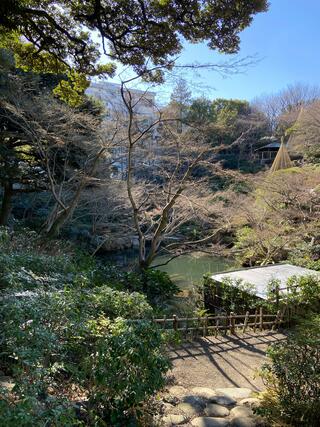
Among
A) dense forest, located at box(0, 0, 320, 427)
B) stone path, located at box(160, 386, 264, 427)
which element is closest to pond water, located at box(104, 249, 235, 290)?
dense forest, located at box(0, 0, 320, 427)

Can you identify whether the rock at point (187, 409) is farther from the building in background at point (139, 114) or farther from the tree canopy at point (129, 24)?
the building in background at point (139, 114)

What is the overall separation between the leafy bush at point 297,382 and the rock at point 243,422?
0.14 meters

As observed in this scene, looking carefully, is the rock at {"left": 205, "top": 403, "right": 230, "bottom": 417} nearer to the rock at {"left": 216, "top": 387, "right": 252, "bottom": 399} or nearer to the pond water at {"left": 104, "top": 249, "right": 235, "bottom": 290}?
the rock at {"left": 216, "top": 387, "right": 252, "bottom": 399}

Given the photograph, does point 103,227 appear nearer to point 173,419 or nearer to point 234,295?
point 234,295

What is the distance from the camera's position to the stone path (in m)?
2.78

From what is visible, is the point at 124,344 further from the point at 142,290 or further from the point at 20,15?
the point at 142,290

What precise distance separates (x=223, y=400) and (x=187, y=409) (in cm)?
51

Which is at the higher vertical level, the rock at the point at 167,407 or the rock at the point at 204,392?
the rock at the point at 167,407

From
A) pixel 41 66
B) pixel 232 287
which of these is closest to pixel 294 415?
pixel 232 287

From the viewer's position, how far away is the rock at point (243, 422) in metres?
2.78

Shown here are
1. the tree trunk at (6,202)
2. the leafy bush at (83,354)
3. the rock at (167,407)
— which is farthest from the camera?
the tree trunk at (6,202)

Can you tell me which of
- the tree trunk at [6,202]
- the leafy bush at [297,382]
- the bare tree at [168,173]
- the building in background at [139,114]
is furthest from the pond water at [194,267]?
the leafy bush at [297,382]

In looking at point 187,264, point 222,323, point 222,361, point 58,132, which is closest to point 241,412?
point 222,361

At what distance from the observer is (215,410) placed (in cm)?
305
